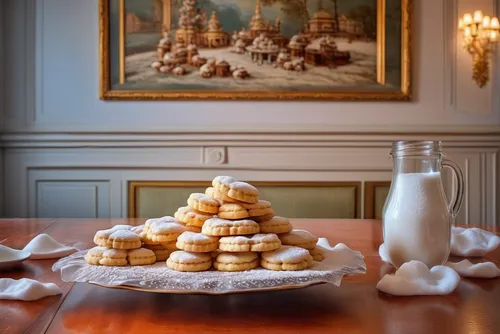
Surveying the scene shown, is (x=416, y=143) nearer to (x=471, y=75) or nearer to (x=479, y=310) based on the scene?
(x=479, y=310)

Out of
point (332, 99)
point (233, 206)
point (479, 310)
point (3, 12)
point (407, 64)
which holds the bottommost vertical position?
point (479, 310)

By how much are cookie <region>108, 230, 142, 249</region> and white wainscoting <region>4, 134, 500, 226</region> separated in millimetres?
1793

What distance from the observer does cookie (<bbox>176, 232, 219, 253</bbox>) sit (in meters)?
0.67

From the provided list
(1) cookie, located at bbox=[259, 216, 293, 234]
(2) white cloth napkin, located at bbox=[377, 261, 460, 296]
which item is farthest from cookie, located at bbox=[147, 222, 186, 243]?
(2) white cloth napkin, located at bbox=[377, 261, 460, 296]

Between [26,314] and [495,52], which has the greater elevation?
[495,52]

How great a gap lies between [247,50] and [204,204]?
1.86 m

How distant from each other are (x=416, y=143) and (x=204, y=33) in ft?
6.10

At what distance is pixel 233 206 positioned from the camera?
2.34ft

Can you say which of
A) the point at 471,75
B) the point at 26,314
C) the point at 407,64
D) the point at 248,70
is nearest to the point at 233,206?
the point at 26,314

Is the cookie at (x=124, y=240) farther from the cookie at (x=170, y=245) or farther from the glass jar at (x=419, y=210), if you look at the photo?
the glass jar at (x=419, y=210)

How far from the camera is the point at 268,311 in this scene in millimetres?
641

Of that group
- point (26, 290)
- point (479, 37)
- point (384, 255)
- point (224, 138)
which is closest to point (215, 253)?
point (26, 290)

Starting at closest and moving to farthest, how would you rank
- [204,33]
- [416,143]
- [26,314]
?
[26,314], [416,143], [204,33]

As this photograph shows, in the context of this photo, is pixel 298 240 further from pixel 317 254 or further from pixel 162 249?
pixel 162 249
